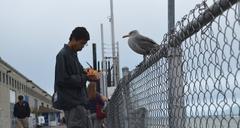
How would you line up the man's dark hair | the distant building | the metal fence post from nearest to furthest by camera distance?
the metal fence post
the man's dark hair
the distant building

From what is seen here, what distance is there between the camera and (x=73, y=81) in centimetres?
617

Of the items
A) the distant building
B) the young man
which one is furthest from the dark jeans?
the distant building

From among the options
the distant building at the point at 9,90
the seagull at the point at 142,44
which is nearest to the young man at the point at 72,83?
the seagull at the point at 142,44

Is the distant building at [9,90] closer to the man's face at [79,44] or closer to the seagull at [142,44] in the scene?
the seagull at [142,44]

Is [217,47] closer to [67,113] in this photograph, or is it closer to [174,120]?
[174,120]

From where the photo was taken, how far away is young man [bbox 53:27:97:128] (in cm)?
621

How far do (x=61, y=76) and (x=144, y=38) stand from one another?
120 centimetres

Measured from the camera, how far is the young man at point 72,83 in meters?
6.21

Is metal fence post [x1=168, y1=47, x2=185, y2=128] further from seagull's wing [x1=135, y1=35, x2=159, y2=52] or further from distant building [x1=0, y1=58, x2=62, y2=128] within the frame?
distant building [x1=0, y1=58, x2=62, y2=128]

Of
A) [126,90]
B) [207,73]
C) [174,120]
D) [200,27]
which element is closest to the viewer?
[207,73]

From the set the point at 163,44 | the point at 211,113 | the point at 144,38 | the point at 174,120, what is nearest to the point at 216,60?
the point at 211,113

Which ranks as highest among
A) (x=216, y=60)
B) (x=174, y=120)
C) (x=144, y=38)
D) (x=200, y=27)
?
(x=144, y=38)

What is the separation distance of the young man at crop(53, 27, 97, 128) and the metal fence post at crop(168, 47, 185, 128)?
5.90 ft

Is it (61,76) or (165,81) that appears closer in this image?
(165,81)
